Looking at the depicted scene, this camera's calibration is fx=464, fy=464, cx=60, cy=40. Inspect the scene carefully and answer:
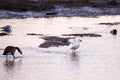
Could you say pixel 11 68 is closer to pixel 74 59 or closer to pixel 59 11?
pixel 74 59

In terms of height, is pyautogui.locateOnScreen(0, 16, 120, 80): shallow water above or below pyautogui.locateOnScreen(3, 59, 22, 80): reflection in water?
below

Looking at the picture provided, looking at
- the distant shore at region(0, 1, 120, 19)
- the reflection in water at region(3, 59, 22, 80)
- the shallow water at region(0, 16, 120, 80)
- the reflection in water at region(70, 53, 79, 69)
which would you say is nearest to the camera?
the reflection in water at region(3, 59, 22, 80)

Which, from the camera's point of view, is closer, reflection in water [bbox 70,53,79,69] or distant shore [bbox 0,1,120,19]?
reflection in water [bbox 70,53,79,69]

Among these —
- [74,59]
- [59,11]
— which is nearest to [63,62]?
[74,59]

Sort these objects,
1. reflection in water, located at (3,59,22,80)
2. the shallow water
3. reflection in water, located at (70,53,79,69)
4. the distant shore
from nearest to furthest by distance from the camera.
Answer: reflection in water, located at (3,59,22,80) < the shallow water < reflection in water, located at (70,53,79,69) < the distant shore

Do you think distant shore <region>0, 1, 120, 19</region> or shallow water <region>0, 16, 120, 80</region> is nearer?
shallow water <region>0, 16, 120, 80</region>

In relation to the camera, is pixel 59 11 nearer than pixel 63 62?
No

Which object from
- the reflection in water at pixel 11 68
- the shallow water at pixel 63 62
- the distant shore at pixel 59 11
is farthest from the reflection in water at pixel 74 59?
the distant shore at pixel 59 11

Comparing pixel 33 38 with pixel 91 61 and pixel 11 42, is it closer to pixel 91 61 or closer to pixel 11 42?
pixel 11 42

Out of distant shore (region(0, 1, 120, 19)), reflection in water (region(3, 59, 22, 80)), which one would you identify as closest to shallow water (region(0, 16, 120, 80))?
reflection in water (region(3, 59, 22, 80))

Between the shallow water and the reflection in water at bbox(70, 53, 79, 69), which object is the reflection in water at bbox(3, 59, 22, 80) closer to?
the shallow water

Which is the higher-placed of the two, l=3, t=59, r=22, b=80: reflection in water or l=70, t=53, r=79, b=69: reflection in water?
l=3, t=59, r=22, b=80: reflection in water

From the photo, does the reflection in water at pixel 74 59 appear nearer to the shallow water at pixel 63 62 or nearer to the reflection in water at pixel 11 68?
the shallow water at pixel 63 62

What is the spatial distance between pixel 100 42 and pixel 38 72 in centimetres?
1007
